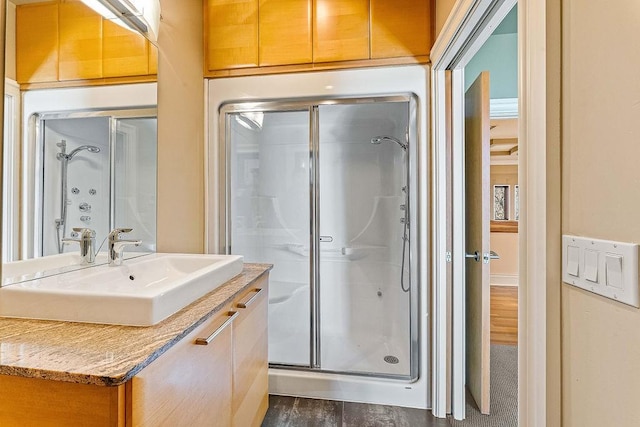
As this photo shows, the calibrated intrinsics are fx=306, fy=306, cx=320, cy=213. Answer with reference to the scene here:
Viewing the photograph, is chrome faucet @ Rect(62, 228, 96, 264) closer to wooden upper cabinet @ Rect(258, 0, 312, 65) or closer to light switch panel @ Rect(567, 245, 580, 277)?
wooden upper cabinet @ Rect(258, 0, 312, 65)

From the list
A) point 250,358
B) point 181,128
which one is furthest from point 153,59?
point 250,358

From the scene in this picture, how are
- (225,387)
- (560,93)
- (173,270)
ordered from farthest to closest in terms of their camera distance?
(173,270)
(225,387)
(560,93)

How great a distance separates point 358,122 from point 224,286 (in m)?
1.77

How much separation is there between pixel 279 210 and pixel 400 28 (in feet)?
5.03

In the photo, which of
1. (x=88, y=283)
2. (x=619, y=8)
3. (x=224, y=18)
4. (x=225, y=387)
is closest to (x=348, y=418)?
(x=225, y=387)

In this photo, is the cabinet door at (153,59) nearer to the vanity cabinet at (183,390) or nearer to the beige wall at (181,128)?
the beige wall at (181,128)

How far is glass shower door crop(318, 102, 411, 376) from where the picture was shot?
89.3 inches

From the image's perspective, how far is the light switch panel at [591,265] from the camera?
601mm

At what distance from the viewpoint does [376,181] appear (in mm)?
2539

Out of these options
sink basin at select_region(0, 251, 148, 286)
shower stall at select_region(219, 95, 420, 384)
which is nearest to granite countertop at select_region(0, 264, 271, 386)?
sink basin at select_region(0, 251, 148, 286)

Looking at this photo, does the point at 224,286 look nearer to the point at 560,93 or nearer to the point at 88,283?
the point at 88,283

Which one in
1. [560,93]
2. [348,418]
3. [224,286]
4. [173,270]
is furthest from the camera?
[348,418]

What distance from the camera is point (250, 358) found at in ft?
4.37

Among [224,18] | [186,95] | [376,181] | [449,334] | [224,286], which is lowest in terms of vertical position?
[449,334]
